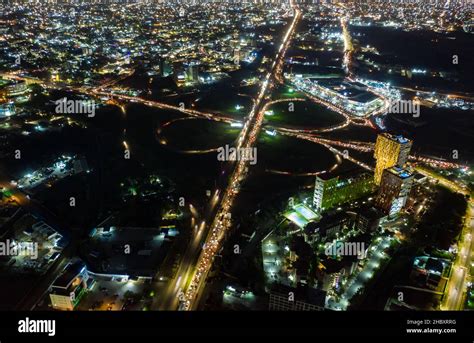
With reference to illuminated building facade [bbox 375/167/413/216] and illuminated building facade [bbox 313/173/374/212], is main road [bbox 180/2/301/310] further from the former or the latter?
illuminated building facade [bbox 375/167/413/216]

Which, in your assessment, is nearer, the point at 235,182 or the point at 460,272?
the point at 460,272

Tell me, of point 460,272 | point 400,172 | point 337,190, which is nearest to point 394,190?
point 400,172

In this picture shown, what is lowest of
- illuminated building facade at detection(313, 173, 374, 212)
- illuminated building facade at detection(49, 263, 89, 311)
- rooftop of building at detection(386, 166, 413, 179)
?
illuminated building facade at detection(49, 263, 89, 311)

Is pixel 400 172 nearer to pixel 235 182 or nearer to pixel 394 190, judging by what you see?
pixel 394 190

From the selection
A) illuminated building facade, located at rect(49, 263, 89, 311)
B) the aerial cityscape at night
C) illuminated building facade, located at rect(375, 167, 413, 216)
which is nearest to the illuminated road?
the aerial cityscape at night

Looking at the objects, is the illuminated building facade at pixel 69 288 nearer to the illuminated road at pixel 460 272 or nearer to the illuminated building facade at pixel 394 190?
the illuminated road at pixel 460 272

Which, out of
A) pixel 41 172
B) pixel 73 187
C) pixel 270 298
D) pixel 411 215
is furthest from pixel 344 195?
pixel 41 172

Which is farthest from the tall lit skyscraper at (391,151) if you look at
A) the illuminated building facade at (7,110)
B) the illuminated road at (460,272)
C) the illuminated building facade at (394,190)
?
the illuminated building facade at (7,110)
